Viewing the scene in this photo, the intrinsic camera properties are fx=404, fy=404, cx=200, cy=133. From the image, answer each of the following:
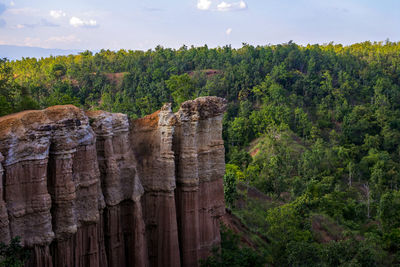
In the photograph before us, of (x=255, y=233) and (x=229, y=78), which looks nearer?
(x=255, y=233)

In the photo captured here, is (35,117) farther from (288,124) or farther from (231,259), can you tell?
(288,124)

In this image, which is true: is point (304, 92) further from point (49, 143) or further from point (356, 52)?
point (49, 143)

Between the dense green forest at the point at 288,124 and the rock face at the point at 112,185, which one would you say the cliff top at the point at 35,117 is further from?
the dense green forest at the point at 288,124

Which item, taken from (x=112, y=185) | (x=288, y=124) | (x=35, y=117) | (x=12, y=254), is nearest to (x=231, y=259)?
(x=112, y=185)

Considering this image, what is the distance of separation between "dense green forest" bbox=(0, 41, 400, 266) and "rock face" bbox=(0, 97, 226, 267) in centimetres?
271

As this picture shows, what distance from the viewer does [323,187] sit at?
48.8 meters

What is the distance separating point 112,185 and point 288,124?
199 feet

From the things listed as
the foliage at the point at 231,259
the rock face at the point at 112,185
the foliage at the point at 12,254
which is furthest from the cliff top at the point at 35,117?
the foliage at the point at 231,259

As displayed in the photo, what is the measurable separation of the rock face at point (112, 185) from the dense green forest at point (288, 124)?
271 centimetres

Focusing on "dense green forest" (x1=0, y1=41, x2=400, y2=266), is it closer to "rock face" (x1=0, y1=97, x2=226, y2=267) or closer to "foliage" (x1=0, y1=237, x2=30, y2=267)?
"rock face" (x1=0, y1=97, x2=226, y2=267)

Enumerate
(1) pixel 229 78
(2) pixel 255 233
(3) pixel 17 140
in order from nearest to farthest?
1. (3) pixel 17 140
2. (2) pixel 255 233
3. (1) pixel 229 78

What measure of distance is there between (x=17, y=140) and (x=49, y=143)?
0.94 m

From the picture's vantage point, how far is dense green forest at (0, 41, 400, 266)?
95.1 feet

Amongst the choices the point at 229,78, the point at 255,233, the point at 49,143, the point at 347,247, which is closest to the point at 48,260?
the point at 49,143
